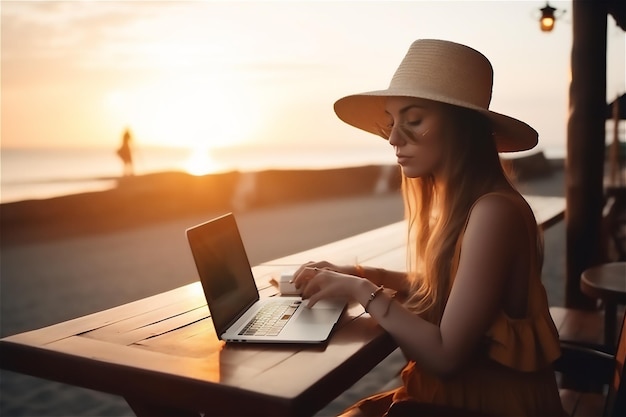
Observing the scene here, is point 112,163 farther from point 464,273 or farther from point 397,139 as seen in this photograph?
point 464,273

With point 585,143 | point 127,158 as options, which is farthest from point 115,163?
point 585,143

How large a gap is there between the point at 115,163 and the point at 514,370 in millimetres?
20608

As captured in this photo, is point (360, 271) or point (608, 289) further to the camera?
point (608, 289)

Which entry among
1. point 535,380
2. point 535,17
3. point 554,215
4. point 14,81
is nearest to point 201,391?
point 535,380

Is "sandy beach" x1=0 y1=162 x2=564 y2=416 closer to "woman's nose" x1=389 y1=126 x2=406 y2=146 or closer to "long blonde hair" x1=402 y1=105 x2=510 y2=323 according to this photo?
"long blonde hair" x1=402 y1=105 x2=510 y2=323

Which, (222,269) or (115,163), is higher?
(222,269)

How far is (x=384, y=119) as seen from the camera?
6.11ft

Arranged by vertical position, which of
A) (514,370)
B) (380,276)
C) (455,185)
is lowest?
(514,370)

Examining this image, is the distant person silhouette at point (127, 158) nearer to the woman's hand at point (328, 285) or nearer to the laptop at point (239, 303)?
the laptop at point (239, 303)

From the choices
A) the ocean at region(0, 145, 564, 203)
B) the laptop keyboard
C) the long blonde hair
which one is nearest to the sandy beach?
A: the ocean at region(0, 145, 564, 203)

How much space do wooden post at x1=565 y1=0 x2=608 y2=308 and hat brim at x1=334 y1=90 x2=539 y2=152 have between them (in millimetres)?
2317

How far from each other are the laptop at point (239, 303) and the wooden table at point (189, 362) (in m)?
0.03

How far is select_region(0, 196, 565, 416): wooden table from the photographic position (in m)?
1.05

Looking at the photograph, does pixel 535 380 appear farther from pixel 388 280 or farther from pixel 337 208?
pixel 337 208
